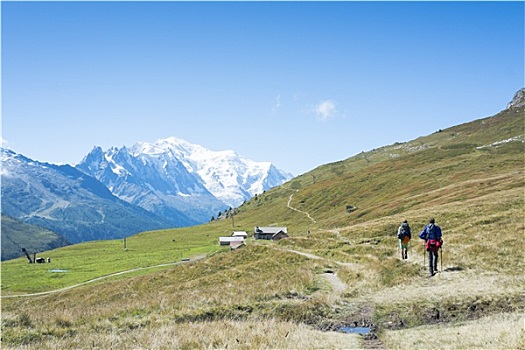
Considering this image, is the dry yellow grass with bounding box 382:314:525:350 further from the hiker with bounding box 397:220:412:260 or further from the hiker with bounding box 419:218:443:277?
the hiker with bounding box 397:220:412:260

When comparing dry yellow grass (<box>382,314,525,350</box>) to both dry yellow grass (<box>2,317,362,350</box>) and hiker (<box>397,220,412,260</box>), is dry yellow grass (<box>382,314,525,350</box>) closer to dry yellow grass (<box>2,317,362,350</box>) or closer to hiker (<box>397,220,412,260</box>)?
dry yellow grass (<box>2,317,362,350</box>)

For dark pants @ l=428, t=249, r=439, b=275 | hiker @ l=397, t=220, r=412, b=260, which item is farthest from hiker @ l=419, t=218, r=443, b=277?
hiker @ l=397, t=220, r=412, b=260

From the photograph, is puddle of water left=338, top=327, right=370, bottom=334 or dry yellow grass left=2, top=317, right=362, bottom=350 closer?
dry yellow grass left=2, top=317, right=362, bottom=350

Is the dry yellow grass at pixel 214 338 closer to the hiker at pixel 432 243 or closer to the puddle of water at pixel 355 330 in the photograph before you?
the puddle of water at pixel 355 330

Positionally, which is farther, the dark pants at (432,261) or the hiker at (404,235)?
the hiker at (404,235)

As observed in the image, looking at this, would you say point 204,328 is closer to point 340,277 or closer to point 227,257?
point 340,277

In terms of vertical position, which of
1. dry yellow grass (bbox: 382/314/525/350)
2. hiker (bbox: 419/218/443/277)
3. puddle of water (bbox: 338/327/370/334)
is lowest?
puddle of water (bbox: 338/327/370/334)

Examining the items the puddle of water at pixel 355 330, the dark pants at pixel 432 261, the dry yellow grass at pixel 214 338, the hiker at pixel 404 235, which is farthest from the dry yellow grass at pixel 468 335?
the hiker at pixel 404 235

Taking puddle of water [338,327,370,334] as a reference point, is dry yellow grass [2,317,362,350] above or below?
above

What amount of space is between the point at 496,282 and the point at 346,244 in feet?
113

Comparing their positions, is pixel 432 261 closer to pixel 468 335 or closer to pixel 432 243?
pixel 432 243

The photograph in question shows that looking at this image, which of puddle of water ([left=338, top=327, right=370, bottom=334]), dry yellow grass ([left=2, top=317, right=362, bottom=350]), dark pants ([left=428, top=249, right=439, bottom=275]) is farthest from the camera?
dark pants ([left=428, top=249, right=439, bottom=275])

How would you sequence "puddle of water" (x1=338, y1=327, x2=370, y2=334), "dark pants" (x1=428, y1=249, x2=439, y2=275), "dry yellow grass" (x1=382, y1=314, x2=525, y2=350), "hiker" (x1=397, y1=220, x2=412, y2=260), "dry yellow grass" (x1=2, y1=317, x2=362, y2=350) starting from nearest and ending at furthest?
"dry yellow grass" (x1=382, y1=314, x2=525, y2=350), "dry yellow grass" (x1=2, y1=317, x2=362, y2=350), "puddle of water" (x1=338, y1=327, x2=370, y2=334), "dark pants" (x1=428, y1=249, x2=439, y2=275), "hiker" (x1=397, y1=220, x2=412, y2=260)

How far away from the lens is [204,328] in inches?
728
